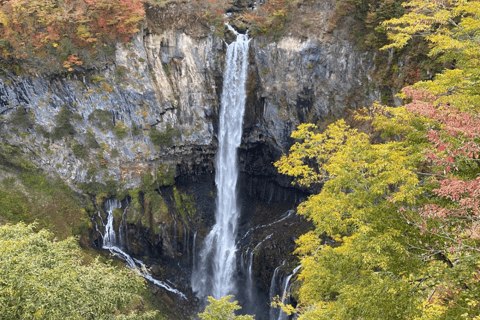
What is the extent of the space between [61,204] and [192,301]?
484 inches

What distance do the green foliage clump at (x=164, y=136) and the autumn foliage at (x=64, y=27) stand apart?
723 centimetres

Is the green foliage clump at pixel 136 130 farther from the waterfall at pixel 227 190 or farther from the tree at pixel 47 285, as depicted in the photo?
the tree at pixel 47 285

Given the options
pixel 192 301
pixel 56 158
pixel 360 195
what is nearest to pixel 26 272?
pixel 360 195

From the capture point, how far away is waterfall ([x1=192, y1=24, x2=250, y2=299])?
24547mm

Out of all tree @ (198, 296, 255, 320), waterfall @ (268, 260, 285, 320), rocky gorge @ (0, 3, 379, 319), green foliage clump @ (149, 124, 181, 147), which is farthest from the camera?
green foliage clump @ (149, 124, 181, 147)

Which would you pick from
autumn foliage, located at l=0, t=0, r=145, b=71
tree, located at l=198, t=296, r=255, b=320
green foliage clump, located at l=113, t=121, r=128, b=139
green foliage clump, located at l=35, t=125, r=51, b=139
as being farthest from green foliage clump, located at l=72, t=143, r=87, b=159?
tree, located at l=198, t=296, r=255, b=320

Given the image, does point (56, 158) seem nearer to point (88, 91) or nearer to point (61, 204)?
point (61, 204)

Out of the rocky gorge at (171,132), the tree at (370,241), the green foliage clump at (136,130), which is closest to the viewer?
the tree at (370,241)

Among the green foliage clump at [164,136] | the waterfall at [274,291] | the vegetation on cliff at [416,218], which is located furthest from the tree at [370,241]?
the green foliage clump at [164,136]

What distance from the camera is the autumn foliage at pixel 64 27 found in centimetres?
2248

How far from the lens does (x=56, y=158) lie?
987 inches

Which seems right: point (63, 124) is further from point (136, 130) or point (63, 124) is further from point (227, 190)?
point (227, 190)

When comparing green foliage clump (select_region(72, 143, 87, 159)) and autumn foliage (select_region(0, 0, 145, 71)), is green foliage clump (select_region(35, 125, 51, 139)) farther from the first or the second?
autumn foliage (select_region(0, 0, 145, 71))

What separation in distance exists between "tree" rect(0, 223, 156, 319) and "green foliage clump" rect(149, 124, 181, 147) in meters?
15.3
